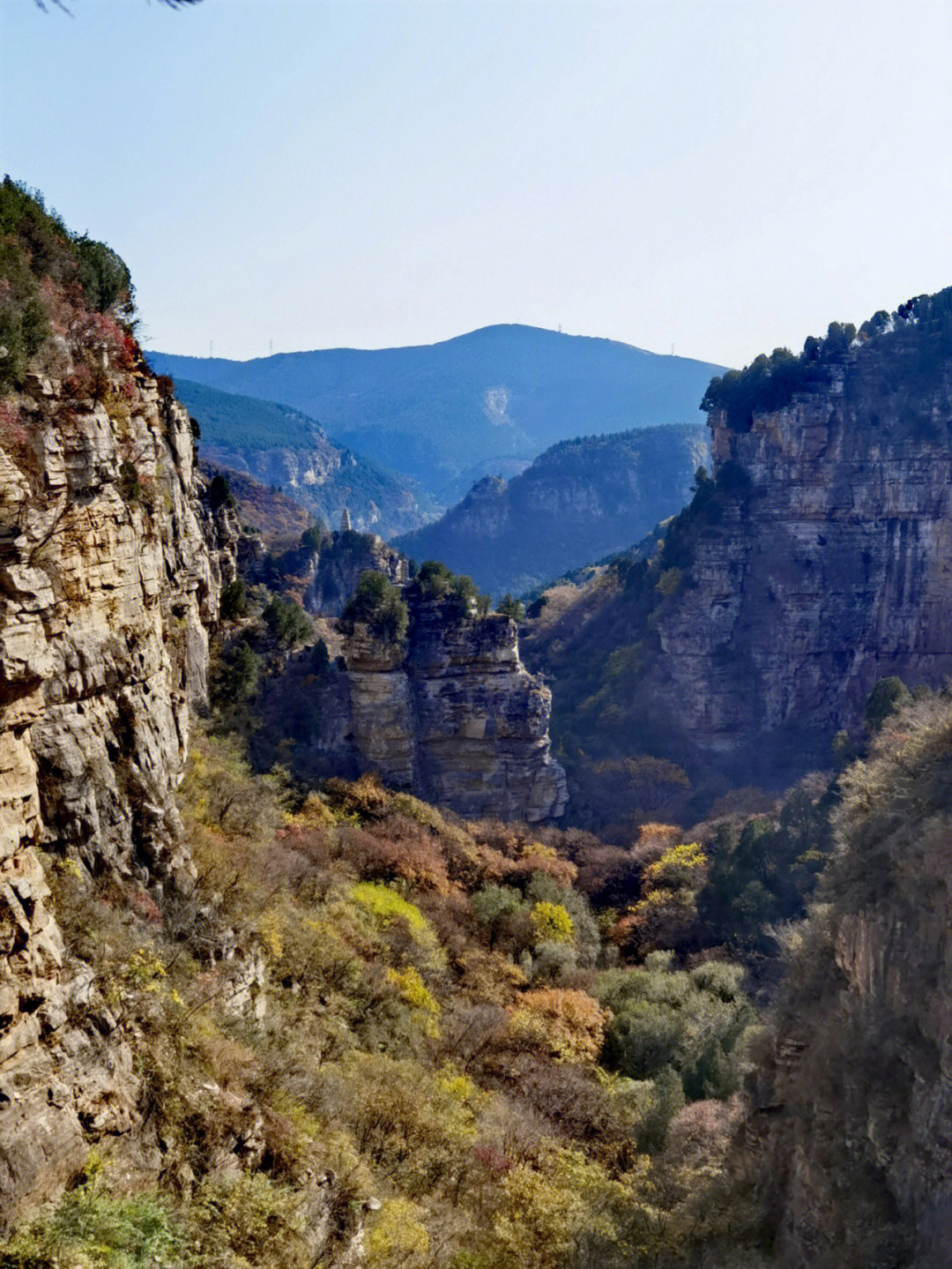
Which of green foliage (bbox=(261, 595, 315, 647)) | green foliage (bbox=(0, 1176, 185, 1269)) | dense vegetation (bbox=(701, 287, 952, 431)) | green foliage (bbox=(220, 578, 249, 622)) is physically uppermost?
dense vegetation (bbox=(701, 287, 952, 431))

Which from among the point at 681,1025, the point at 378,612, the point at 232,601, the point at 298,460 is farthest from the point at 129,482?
the point at 298,460

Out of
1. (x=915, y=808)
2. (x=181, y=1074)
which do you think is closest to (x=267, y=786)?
(x=181, y=1074)

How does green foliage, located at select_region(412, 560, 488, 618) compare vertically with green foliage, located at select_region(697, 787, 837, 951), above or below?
above

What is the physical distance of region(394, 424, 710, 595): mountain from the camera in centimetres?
13875

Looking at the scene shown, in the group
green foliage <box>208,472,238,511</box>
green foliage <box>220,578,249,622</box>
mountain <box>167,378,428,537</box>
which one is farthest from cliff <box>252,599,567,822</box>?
mountain <box>167,378,428,537</box>

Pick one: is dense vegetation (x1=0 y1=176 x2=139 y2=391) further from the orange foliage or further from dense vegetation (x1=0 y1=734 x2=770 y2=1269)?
the orange foliage

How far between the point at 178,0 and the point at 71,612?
12.1 m

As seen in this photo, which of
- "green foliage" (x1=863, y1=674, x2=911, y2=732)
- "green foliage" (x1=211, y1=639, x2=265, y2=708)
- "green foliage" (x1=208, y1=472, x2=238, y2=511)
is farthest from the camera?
"green foliage" (x1=208, y1=472, x2=238, y2=511)

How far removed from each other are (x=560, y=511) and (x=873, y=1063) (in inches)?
4977

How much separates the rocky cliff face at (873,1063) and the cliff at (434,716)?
2742 cm

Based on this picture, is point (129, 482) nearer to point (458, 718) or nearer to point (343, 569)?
point (458, 718)

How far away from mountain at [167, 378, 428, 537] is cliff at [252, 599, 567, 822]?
95.5m

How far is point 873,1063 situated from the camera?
16.4 meters

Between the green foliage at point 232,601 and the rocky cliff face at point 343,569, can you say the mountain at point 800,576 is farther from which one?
the green foliage at point 232,601
